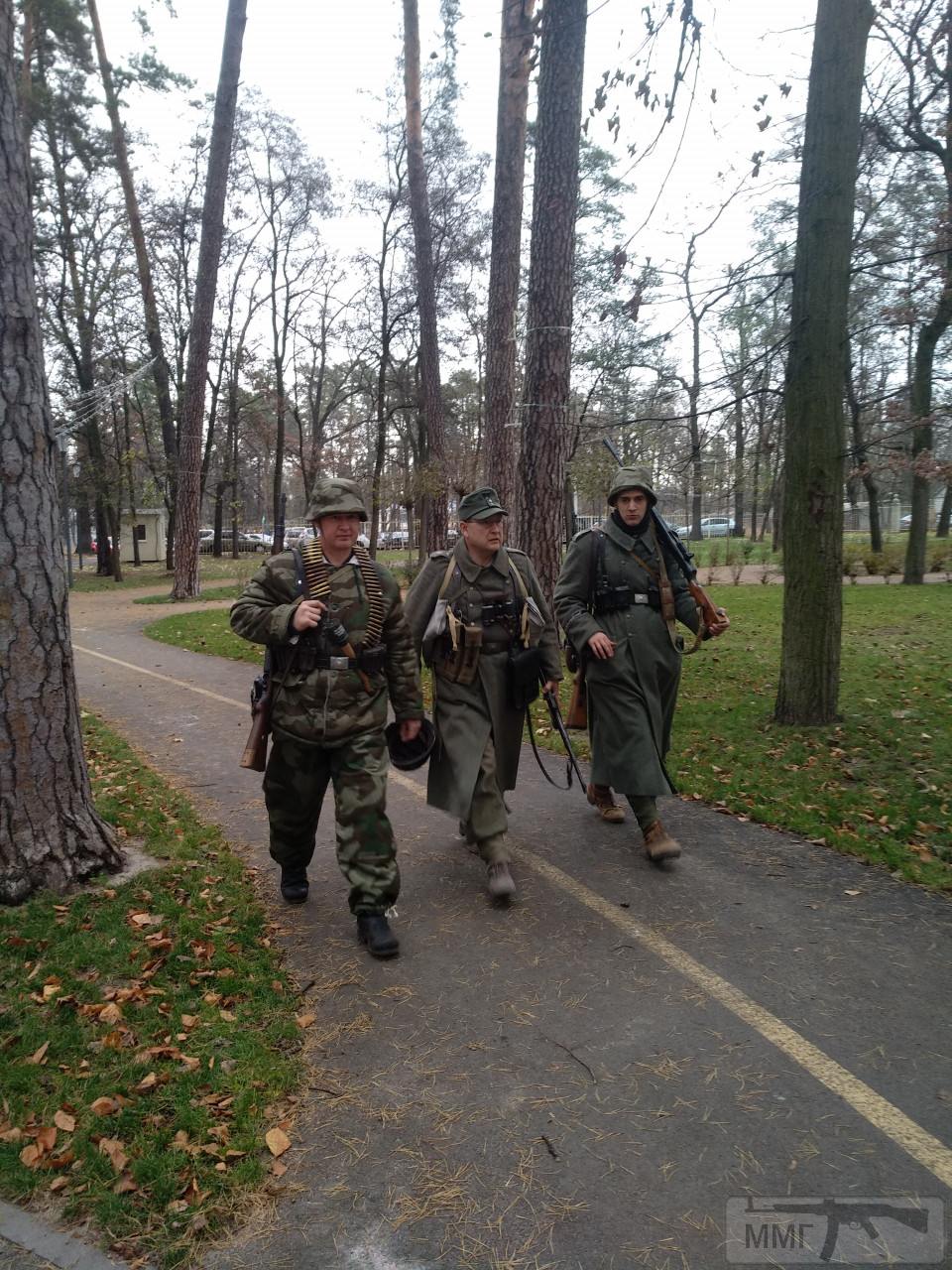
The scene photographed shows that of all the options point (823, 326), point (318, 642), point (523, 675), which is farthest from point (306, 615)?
point (823, 326)

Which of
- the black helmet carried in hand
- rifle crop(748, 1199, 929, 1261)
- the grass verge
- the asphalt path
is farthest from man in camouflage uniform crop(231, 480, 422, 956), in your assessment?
the grass verge

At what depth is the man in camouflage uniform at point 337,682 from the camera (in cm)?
400

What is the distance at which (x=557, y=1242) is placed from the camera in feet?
7.63

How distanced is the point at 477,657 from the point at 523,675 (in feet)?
0.92

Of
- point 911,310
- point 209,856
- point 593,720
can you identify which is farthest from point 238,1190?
point 911,310

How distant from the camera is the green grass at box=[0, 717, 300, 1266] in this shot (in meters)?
2.54

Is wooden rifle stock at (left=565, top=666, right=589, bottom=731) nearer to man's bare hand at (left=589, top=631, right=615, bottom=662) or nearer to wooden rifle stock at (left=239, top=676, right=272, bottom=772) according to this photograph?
man's bare hand at (left=589, top=631, right=615, bottom=662)

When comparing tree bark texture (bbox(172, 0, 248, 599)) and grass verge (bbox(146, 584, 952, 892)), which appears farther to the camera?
tree bark texture (bbox(172, 0, 248, 599))

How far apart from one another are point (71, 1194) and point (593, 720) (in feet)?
11.7

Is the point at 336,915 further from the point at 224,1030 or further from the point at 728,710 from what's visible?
the point at 728,710

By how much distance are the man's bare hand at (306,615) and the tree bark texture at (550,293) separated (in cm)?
585

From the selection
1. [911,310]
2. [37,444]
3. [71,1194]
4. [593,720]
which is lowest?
[71,1194]

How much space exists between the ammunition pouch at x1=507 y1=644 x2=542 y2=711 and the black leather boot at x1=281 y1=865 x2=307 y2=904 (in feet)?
4.86

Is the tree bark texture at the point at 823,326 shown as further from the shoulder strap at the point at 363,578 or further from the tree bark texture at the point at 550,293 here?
the shoulder strap at the point at 363,578
